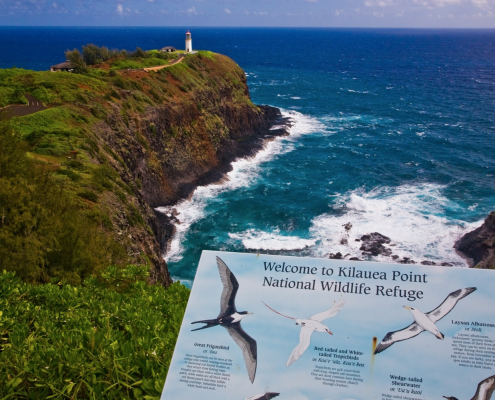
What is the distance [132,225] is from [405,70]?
127405 millimetres

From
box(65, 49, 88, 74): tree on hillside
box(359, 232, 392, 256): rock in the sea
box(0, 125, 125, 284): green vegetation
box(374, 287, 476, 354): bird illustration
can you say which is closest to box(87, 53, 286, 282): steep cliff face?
box(65, 49, 88, 74): tree on hillside

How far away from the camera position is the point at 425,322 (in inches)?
249

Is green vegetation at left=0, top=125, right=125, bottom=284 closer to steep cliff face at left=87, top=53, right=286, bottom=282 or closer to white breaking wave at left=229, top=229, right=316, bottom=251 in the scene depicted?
steep cliff face at left=87, top=53, right=286, bottom=282

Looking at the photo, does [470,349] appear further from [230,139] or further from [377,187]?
[230,139]

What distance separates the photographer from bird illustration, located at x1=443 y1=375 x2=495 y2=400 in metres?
5.61

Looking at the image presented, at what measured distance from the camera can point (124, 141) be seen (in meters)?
37.9

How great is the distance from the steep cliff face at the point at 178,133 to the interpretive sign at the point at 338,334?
56.1 feet

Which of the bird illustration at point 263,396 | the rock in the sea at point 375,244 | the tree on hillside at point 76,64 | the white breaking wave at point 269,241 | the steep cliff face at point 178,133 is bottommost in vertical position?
the white breaking wave at point 269,241

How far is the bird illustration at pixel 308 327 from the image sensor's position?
6.34 meters

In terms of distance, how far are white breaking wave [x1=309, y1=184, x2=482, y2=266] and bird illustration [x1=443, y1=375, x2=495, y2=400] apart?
29427 mm

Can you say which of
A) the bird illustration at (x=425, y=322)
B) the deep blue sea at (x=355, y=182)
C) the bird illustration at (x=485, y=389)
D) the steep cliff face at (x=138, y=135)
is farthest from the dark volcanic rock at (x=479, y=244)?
the bird illustration at (x=485, y=389)

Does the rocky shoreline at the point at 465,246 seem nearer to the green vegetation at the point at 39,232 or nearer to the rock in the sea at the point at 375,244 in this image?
the rock in the sea at the point at 375,244

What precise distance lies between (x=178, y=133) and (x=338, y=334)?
144ft

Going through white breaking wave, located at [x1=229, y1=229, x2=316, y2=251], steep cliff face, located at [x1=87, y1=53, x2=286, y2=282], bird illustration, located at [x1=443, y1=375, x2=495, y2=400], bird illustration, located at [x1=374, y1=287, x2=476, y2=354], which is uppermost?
bird illustration, located at [x1=374, y1=287, x2=476, y2=354]
